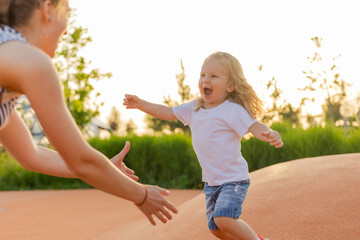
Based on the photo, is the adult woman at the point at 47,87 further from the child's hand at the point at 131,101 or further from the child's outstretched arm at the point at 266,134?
the child's hand at the point at 131,101

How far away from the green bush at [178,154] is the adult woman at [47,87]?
7.90 m

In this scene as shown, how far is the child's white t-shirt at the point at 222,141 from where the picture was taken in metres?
3.63

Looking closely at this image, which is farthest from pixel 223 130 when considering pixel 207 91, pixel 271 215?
pixel 271 215

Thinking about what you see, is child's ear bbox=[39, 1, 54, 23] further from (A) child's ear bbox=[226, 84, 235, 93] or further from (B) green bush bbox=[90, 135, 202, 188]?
(B) green bush bbox=[90, 135, 202, 188]

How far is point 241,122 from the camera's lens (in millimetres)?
3684

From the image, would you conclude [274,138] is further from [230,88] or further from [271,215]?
[271,215]

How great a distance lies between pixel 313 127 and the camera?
989cm

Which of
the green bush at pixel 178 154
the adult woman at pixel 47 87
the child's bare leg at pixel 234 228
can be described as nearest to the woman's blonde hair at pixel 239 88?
the child's bare leg at pixel 234 228

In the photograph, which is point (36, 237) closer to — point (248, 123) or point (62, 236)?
point (62, 236)

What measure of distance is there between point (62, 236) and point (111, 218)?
1169mm

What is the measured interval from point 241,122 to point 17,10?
2.14 metres

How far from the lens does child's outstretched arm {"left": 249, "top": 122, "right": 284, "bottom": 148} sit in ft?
11.3

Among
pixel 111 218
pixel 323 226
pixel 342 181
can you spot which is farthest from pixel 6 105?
pixel 111 218

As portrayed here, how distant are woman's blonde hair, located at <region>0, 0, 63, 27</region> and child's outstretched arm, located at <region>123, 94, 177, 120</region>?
194cm
